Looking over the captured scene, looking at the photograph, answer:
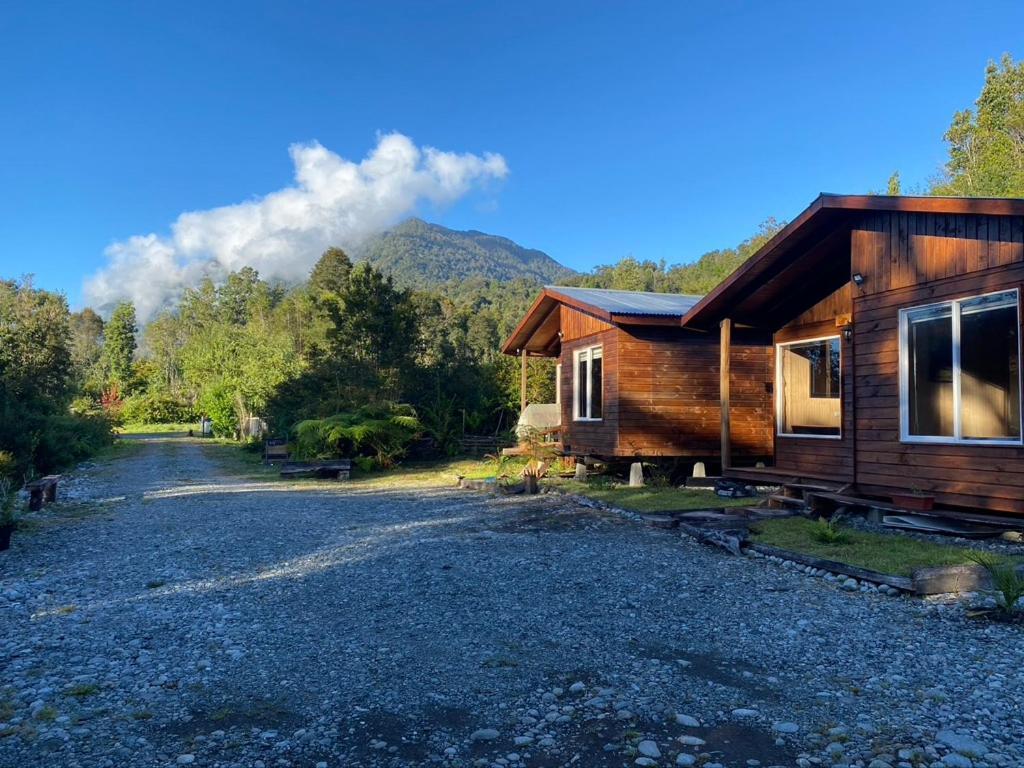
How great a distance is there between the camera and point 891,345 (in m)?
9.17

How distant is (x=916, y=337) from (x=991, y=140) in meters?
32.2

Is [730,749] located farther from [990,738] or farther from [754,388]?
[754,388]

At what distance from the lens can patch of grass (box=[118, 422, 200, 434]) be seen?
42.2 m

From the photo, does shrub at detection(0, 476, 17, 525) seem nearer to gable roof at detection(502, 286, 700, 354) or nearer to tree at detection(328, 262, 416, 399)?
gable roof at detection(502, 286, 700, 354)

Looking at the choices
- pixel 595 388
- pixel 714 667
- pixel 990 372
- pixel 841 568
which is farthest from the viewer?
pixel 595 388

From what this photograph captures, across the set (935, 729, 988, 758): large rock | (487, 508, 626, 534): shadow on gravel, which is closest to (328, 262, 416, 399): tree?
(487, 508, 626, 534): shadow on gravel

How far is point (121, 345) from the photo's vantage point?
2121 inches

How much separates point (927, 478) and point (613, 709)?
6.50 metres

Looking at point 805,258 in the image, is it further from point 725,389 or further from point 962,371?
point 962,371

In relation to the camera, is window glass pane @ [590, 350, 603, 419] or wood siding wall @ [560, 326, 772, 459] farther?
window glass pane @ [590, 350, 603, 419]

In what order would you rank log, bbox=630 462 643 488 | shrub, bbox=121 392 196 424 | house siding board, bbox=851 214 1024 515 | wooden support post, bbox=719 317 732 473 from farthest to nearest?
shrub, bbox=121 392 196 424 < log, bbox=630 462 643 488 < wooden support post, bbox=719 317 732 473 < house siding board, bbox=851 214 1024 515

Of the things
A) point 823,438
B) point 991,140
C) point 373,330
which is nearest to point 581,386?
point 823,438

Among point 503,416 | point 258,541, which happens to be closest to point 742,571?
point 258,541

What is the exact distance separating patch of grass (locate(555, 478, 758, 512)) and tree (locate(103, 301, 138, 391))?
1866 inches
